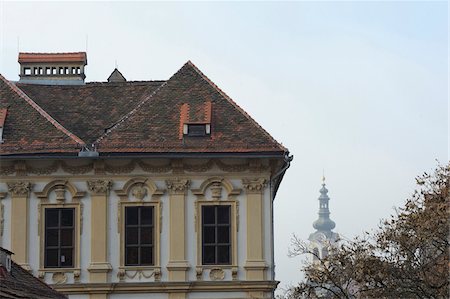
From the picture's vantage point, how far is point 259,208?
127 ft

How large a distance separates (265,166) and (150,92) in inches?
243

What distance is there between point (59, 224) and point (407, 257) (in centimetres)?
1096

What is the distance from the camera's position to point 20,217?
38844 millimetres

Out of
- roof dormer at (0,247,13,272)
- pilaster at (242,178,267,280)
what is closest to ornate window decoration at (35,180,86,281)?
pilaster at (242,178,267,280)


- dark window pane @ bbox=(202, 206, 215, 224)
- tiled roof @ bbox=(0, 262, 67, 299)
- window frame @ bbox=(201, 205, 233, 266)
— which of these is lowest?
tiled roof @ bbox=(0, 262, 67, 299)

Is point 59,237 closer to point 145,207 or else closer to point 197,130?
point 145,207

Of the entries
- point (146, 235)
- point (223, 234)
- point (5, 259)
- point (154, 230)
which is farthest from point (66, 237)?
point (5, 259)

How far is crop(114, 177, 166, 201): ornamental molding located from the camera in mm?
39031

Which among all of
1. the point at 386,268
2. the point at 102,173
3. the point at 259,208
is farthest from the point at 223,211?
the point at 386,268

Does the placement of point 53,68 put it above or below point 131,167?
above

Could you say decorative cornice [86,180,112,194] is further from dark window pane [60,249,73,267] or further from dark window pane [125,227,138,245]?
dark window pane [60,249,73,267]

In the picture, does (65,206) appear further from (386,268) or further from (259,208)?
(386,268)

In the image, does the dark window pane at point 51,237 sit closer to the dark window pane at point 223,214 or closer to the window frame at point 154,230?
the window frame at point 154,230

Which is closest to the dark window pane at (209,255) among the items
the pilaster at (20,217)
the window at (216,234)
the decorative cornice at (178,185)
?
the window at (216,234)
